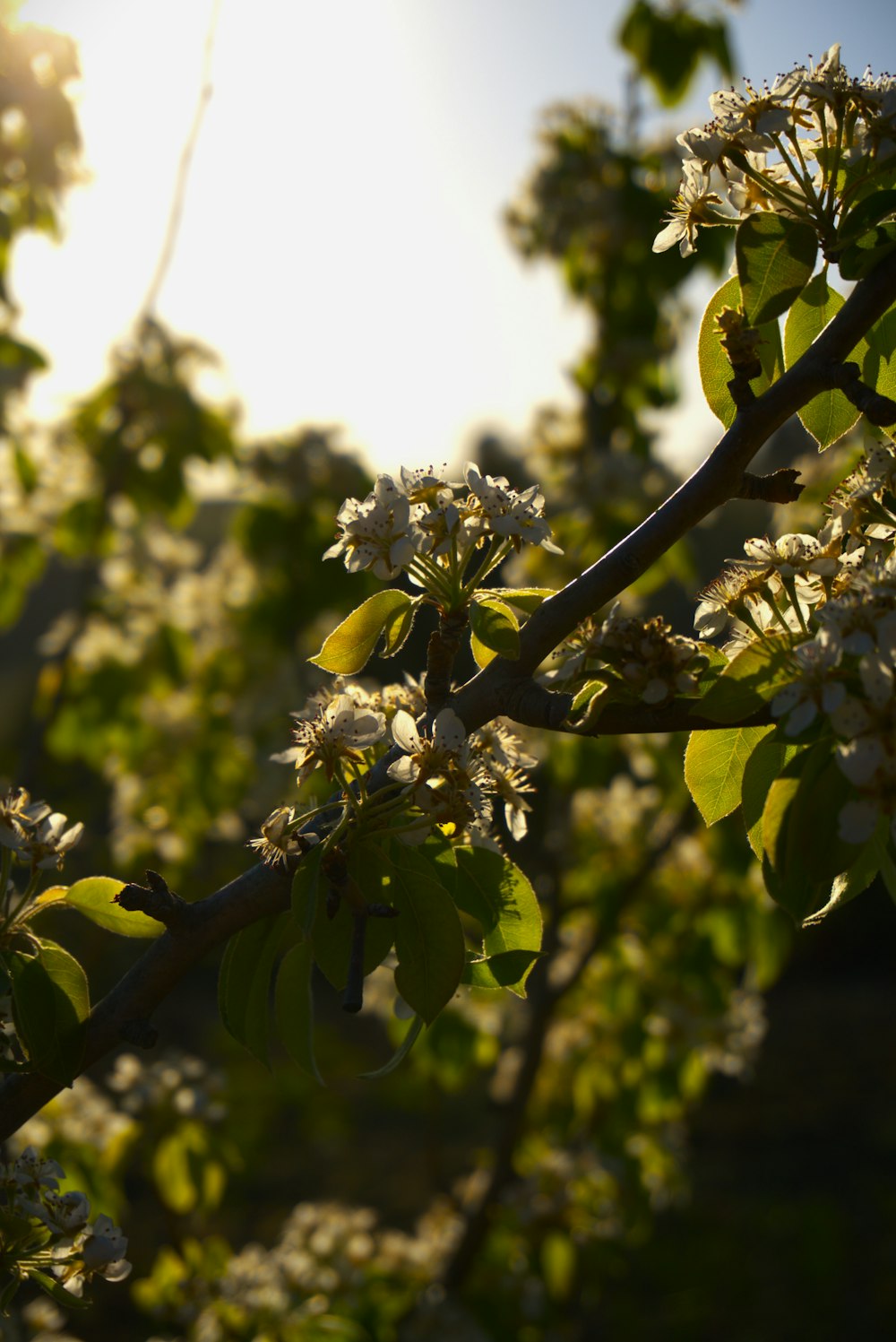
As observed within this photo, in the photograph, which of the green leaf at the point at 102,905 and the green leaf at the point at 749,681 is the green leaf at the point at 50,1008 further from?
the green leaf at the point at 749,681

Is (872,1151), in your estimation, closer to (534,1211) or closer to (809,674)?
(534,1211)

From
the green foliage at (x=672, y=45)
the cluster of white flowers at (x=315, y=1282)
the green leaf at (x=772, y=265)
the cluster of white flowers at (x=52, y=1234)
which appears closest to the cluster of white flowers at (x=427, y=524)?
the green leaf at (x=772, y=265)

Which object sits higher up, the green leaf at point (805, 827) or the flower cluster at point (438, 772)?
the flower cluster at point (438, 772)

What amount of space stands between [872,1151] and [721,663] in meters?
6.61

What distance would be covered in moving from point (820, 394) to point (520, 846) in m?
3.34

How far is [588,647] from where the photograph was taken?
0.92 metres


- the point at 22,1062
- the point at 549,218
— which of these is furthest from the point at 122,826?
the point at 22,1062

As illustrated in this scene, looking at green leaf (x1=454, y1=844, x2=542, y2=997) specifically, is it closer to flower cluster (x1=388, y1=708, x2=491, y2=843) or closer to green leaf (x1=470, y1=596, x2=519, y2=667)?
flower cluster (x1=388, y1=708, x2=491, y2=843)

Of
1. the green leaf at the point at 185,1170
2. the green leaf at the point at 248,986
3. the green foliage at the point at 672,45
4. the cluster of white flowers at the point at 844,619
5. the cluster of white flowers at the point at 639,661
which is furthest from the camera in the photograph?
the green foliage at the point at 672,45

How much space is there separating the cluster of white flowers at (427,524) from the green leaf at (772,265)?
0.24 metres

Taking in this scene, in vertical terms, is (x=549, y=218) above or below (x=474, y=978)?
above

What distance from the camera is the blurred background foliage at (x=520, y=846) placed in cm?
286

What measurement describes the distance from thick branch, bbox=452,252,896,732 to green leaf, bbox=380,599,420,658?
0.14 m

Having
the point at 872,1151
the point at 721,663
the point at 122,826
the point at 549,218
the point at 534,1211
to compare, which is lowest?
the point at 872,1151
